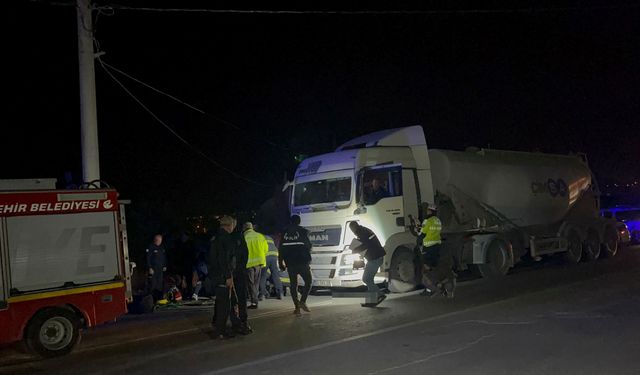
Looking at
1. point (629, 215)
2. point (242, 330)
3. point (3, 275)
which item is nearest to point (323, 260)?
point (242, 330)

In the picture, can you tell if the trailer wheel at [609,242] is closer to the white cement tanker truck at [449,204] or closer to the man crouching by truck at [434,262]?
the white cement tanker truck at [449,204]

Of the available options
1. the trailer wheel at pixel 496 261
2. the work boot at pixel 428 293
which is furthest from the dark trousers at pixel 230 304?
the trailer wheel at pixel 496 261

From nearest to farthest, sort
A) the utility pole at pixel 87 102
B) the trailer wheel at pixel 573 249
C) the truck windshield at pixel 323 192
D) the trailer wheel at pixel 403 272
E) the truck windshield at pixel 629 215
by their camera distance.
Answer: the utility pole at pixel 87 102, the truck windshield at pixel 323 192, the trailer wheel at pixel 403 272, the trailer wheel at pixel 573 249, the truck windshield at pixel 629 215

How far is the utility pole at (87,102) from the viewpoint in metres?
11.6

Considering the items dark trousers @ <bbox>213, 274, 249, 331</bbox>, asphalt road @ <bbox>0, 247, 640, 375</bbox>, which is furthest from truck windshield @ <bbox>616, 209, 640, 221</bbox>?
dark trousers @ <bbox>213, 274, 249, 331</bbox>

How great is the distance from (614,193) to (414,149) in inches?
609

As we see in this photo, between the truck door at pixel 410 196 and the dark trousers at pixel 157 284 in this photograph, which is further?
the truck door at pixel 410 196

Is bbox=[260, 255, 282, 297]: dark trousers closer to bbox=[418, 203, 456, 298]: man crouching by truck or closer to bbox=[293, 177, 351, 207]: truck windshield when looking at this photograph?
bbox=[293, 177, 351, 207]: truck windshield

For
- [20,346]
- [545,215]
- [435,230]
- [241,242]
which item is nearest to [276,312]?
[241,242]

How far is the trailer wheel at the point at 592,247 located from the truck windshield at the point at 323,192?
9.96 m

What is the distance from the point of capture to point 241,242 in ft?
31.3

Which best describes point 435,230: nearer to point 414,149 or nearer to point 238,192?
point 414,149

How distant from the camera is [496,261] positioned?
16047 millimetres

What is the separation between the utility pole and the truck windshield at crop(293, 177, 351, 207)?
458cm
